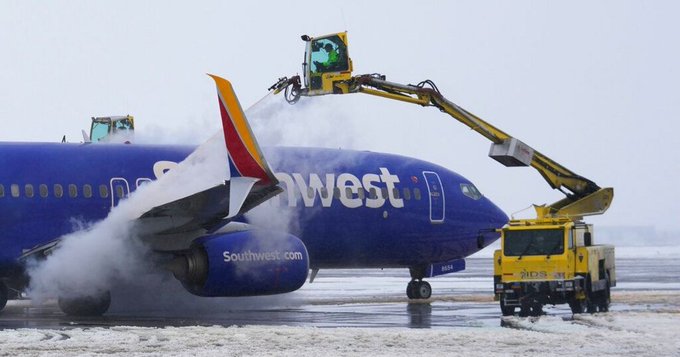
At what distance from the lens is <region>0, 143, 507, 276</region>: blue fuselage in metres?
22.9

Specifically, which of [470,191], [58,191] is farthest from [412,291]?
[58,191]

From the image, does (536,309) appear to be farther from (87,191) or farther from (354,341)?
(87,191)

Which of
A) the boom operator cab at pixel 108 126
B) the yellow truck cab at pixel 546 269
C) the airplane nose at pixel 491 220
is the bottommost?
the yellow truck cab at pixel 546 269

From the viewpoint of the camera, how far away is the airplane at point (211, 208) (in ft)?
72.3

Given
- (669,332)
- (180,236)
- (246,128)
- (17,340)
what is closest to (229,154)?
(246,128)

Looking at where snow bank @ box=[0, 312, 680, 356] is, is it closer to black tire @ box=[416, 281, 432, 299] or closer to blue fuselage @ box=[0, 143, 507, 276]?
blue fuselage @ box=[0, 143, 507, 276]

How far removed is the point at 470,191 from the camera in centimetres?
2981

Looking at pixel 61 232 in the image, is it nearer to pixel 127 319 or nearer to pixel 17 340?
pixel 127 319

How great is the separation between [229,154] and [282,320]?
3.29 m

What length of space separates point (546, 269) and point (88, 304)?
8791 millimetres

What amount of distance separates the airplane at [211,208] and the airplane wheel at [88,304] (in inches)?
1.0

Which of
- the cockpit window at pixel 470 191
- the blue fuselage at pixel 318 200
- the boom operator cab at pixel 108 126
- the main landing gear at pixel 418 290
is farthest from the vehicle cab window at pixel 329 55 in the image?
the boom operator cab at pixel 108 126

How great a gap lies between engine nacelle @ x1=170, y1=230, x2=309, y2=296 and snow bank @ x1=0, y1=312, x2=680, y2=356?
3847 millimetres

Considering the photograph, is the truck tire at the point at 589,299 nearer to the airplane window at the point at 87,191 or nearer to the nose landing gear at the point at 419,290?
the nose landing gear at the point at 419,290
